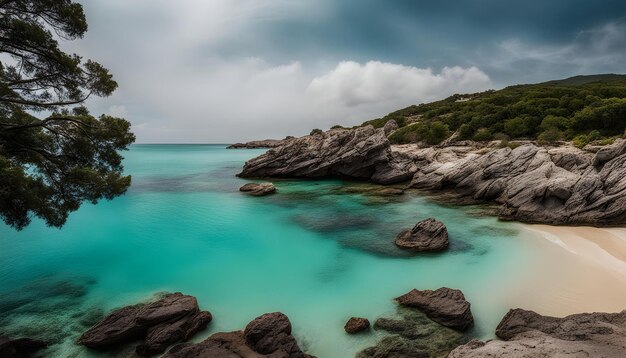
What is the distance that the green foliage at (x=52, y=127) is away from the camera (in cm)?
1130

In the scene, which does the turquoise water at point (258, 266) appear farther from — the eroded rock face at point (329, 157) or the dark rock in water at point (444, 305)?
the eroded rock face at point (329, 157)

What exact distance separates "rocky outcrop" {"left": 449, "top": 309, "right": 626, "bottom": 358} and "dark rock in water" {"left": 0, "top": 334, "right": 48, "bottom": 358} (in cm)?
1279

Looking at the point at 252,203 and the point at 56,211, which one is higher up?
the point at 56,211

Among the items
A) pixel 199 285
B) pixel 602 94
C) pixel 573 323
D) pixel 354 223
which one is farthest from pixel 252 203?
pixel 602 94

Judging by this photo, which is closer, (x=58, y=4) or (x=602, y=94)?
(x=58, y=4)

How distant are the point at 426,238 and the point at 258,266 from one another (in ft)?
33.2

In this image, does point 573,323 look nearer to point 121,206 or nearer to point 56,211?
point 56,211

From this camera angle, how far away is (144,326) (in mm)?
10445

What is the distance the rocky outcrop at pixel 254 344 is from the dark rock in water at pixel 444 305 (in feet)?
16.4

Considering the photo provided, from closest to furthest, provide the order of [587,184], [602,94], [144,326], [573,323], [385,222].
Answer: [573,323] → [144,326] → [587,184] → [385,222] → [602,94]

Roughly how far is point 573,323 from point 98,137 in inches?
759

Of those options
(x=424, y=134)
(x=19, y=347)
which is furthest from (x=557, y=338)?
(x=424, y=134)

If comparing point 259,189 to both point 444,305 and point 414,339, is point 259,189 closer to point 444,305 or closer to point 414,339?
point 444,305

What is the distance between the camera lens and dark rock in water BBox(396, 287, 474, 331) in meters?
10.5
